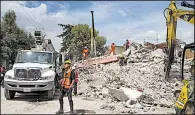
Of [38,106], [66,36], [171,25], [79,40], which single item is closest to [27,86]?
[38,106]

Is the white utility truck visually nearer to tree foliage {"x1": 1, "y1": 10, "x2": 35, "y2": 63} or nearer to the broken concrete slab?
the broken concrete slab

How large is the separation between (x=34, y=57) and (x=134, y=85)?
17.1 feet

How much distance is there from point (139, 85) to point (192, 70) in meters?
8.86

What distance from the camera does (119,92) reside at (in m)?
13.8

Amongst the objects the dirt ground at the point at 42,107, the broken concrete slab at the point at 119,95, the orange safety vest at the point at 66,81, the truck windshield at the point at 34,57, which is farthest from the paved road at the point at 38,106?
the truck windshield at the point at 34,57

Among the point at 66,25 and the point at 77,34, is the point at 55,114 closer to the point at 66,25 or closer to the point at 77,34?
the point at 77,34

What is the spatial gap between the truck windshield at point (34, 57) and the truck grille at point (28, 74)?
51.0 inches

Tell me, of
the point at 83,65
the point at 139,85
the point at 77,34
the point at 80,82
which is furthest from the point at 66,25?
the point at 139,85

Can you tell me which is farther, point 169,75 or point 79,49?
point 79,49

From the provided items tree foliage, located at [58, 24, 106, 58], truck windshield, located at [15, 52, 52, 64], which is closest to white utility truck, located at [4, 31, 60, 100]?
truck windshield, located at [15, 52, 52, 64]

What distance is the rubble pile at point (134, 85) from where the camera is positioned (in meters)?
12.8

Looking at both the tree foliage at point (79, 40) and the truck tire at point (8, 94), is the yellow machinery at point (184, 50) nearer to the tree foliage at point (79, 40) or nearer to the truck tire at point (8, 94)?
the truck tire at point (8, 94)

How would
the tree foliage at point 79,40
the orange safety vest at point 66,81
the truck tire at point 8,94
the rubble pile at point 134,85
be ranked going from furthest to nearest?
the tree foliage at point 79,40
the truck tire at point 8,94
the rubble pile at point 134,85
the orange safety vest at point 66,81

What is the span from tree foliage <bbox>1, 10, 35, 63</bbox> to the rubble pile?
21.3 metres
